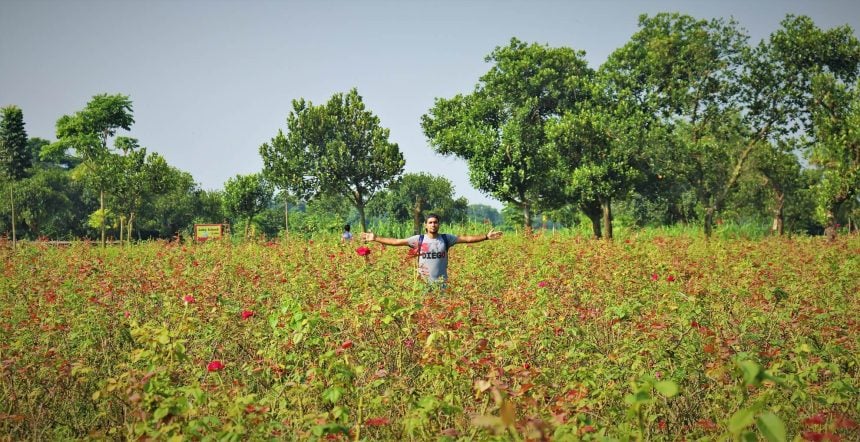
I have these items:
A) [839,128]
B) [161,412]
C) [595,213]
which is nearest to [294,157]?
[595,213]

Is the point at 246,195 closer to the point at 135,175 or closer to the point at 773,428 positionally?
the point at 135,175

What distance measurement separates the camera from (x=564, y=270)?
409 inches

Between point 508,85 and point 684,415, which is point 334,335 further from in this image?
point 508,85

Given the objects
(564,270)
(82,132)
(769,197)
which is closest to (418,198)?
(769,197)

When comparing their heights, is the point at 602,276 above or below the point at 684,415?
above

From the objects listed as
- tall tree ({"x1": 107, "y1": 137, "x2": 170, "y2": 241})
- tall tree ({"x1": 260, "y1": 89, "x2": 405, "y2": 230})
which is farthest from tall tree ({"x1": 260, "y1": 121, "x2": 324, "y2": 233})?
tall tree ({"x1": 107, "y1": 137, "x2": 170, "y2": 241})

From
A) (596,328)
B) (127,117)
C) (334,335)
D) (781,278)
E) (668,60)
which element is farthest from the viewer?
(127,117)

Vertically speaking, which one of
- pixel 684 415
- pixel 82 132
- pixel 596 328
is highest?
pixel 82 132

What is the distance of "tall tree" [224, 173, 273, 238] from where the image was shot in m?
65.2

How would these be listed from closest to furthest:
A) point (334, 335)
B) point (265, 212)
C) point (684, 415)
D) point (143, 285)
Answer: point (684, 415)
point (334, 335)
point (143, 285)
point (265, 212)

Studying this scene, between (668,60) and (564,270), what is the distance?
2187 cm

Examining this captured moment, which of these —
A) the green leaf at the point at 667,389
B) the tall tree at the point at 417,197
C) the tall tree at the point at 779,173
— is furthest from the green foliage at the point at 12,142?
the green leaf at the point at 667,389

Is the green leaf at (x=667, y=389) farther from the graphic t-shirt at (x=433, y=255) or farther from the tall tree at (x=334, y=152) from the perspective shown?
the tall tree at (x=334, y=152)

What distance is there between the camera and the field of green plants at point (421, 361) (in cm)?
317
